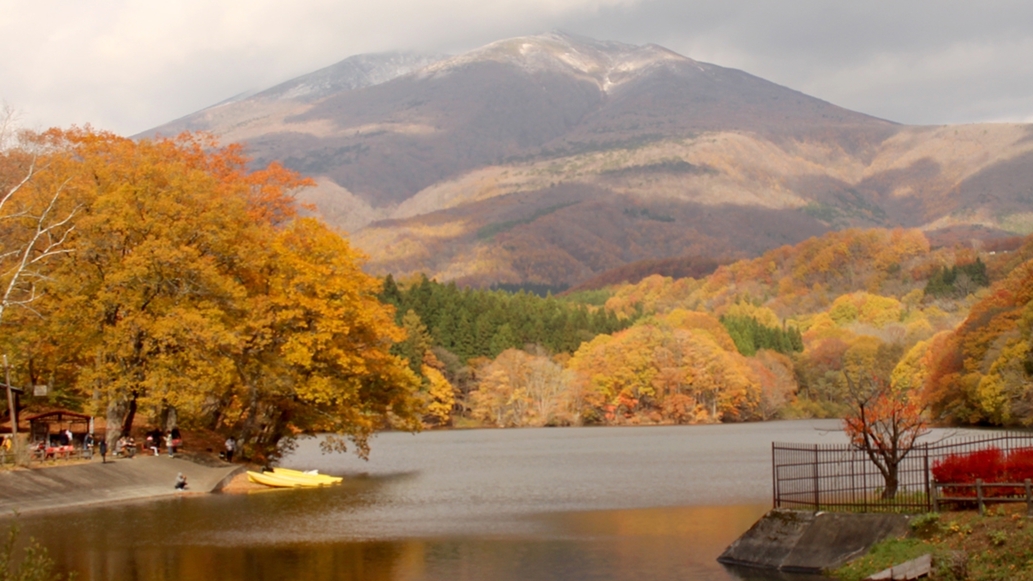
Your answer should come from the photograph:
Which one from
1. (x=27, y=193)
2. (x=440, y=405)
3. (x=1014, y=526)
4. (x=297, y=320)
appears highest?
(x=27, y=193)

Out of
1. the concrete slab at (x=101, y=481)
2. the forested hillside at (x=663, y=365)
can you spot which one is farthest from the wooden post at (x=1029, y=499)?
the forested hillside at (x=663, y=365)

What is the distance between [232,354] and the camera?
4991cm

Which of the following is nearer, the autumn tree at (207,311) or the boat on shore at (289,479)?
the autumn tree at (207,311)

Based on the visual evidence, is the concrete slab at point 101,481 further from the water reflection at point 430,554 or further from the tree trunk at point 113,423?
the water reflection at point 430,554

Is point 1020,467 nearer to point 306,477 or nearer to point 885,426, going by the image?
point 885,426

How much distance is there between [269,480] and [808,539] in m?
29.3

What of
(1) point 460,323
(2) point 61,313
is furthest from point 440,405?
(2) point 61,313

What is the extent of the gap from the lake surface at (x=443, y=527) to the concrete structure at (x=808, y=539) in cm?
106

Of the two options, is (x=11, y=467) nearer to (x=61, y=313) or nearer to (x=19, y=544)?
(x=61, y=313)

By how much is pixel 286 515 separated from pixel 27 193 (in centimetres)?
2012

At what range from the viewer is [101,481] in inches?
1690

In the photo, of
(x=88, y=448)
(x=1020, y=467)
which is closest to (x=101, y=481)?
(x=88, y=448)

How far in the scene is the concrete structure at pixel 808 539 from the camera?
23.5 meters

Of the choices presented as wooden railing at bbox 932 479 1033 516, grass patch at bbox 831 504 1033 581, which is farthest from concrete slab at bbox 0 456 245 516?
wooden railing at bbox 932 479 1033 516
